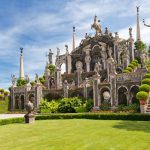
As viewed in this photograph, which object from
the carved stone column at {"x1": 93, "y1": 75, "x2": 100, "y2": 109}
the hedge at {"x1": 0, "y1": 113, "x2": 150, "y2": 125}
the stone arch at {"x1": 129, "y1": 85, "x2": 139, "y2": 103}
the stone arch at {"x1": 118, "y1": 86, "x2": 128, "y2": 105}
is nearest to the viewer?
the hedge at {"x1": 0, "y1": 113, "x2": 150, "y2": 125}

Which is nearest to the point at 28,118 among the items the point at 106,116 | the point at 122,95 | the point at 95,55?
the point at 106,116

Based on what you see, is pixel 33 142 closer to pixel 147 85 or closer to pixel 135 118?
pixel 135 118

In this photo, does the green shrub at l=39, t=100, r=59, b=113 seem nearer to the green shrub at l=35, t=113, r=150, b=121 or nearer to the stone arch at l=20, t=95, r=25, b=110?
the stone arch at l=20, t=95, r=25, b=110

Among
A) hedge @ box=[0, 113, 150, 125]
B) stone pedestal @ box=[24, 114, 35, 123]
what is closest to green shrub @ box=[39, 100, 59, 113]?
hedge @ box=[0, 113, 150, 125]

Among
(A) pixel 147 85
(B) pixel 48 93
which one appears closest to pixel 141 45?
(B) pixel 48 93

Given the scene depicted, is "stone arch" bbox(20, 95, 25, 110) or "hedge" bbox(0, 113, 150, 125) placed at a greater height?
"stone arch" bbox(20, 95, 25, 110)

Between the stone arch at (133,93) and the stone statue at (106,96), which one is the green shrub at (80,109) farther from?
the stone arch at (133,93)

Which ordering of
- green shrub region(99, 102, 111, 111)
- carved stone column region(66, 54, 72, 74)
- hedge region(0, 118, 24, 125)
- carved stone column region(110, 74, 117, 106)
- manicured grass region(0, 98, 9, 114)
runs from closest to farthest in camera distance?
hedge region(0, 118, 24, 125)
carved stone column region(110, 74, 117, 106)
green shrub region(99, 102, 111, 111)
manicured grass region(0, 98, 9, 114)
carved stone column region(66, 54, 72, 74)

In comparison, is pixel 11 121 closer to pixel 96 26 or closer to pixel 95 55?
pixel 95 55

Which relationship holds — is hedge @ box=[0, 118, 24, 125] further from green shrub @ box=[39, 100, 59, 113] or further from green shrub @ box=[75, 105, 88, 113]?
green shrub @ box=[39, 100, 59, 113]

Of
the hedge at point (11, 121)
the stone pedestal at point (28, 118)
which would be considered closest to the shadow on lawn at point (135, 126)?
the stone pedestal at point (28, 118)

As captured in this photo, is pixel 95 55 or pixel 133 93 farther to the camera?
pixel 95 55

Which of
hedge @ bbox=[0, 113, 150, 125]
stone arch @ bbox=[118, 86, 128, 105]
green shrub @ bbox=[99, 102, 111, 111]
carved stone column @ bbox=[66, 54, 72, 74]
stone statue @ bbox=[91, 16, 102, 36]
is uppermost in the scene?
stone statue @ bbox=[91, 16, 102, 36]

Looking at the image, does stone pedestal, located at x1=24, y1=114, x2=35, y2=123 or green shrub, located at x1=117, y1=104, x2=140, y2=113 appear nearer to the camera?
stone pedestal, located at x1=24, y1=114, x2=35, y2=123
